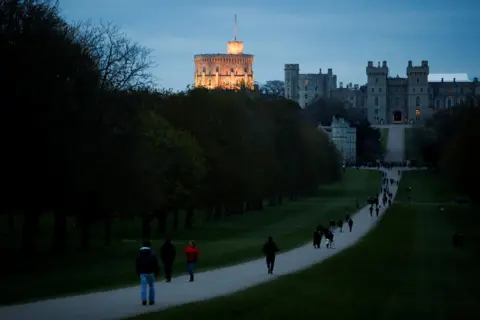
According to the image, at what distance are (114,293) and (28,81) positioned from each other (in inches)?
371

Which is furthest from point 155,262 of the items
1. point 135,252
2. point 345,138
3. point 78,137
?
point 345,138

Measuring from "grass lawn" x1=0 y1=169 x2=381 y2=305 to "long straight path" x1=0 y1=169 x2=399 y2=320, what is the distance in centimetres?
93

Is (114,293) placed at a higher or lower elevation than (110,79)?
lower

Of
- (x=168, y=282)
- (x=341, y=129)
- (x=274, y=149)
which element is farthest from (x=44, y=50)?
(x=341, y=129)

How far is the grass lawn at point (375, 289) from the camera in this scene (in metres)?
18.6

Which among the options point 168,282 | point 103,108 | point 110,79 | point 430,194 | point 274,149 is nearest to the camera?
point 168,282

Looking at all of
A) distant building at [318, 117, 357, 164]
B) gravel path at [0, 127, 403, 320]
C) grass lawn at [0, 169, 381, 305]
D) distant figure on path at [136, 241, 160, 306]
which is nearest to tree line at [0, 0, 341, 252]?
grass lawn at [0, 169, 381, 305]

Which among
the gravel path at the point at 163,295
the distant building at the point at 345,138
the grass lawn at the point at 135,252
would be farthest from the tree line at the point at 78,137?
the distant building at the point at 345,138

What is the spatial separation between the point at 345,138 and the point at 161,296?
158245mm

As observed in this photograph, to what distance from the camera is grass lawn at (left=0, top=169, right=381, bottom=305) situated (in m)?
23.7

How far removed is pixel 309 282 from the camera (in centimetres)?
2534

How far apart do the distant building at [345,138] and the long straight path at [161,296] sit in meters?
142

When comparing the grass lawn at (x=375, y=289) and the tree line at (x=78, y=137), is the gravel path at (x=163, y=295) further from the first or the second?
the tree line at (x=78, y=137)

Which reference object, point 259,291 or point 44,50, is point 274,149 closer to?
point 44,50
